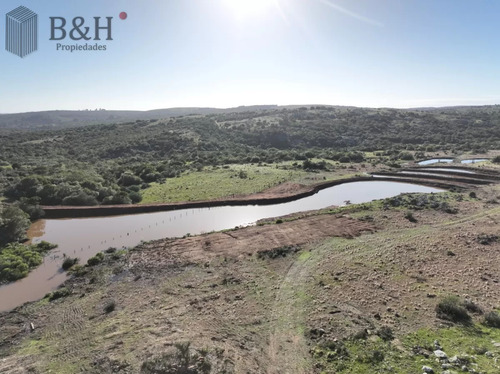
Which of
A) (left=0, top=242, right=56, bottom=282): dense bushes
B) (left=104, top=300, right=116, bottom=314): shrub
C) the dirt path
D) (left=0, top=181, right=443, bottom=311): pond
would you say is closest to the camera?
the dirt path

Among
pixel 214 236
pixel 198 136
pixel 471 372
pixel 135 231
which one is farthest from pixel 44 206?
pixel 198 136

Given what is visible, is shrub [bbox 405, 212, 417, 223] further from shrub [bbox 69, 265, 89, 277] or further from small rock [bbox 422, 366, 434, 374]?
shrub [bbox 69, 265, 89, 277]

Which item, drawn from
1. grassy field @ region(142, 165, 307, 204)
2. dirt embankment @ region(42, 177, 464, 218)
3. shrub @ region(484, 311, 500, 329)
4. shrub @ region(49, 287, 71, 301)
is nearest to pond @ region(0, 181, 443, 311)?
dirt embankment @ region(42, 177, 464, 218)

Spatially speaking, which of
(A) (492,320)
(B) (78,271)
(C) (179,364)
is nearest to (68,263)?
(B) (78,271)

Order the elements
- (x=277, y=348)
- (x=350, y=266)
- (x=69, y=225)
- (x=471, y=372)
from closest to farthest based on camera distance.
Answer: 1. (x=471, y=372)
2. (x=277, y=348)
3. (x=350, y=266)
4. (x=69, y=225)

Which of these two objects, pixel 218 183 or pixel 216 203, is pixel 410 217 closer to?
pixel 216 203

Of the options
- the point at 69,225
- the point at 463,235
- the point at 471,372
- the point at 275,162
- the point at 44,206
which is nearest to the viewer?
the point at 471,372

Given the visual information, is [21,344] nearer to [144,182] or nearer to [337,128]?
[144,182]
